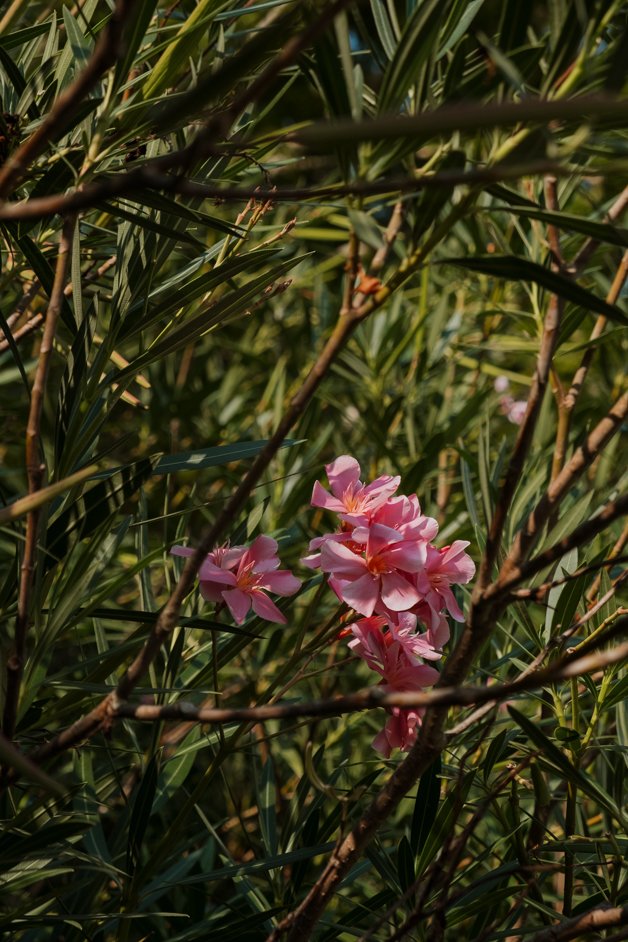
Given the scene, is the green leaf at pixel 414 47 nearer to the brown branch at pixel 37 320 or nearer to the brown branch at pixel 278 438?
the brown branch at pixel 278 438

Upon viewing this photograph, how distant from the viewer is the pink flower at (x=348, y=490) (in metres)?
0.73

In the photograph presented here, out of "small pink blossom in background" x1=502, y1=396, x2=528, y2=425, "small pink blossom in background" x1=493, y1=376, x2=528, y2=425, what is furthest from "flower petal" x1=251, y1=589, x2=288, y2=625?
"small pink blossom in background" x1=493, y1=376, x2=528, y2=425

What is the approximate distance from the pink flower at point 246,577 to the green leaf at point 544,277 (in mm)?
305

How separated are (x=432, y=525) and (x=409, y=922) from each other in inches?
10.3

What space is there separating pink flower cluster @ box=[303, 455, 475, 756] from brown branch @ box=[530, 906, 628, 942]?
164 millimetres

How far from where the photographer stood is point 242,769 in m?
1.77

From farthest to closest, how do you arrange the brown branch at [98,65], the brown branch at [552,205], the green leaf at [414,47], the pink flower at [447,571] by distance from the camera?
1. the pink flower at [447,571]
2. the brown branch at [552,205]
3. the green leaf at [414,47]
4. the brown branch at [98,65]

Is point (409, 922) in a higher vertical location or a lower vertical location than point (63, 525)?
lower

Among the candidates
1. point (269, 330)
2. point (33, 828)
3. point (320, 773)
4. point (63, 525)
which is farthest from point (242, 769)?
point (63, 525)

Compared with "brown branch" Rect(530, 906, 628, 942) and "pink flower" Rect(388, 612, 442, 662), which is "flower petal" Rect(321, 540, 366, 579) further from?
"brown branch" Rect(530, 906, 628, 942)

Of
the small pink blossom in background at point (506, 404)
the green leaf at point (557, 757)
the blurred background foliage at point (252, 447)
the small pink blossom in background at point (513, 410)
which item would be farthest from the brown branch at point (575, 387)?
the small pink blossom in background at point (506, 404)

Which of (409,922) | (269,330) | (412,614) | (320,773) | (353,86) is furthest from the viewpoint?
(269,330)

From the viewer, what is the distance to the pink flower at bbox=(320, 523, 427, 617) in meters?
0.66

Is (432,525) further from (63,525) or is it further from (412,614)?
(63,525)
